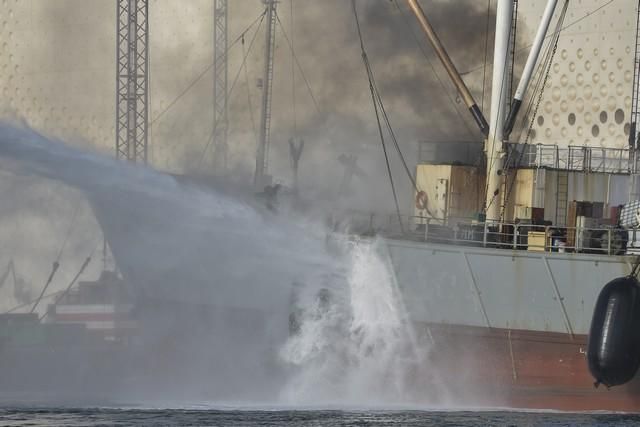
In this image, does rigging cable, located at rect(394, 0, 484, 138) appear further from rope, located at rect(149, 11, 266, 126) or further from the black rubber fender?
the black rubber fender

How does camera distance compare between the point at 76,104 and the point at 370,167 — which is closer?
the point at 370,167

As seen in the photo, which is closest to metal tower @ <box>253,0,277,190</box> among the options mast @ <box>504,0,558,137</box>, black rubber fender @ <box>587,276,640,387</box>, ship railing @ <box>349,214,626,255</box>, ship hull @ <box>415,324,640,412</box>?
ship railing @ <box>349,214,626,255</box>

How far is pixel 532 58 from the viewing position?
44.5 metres

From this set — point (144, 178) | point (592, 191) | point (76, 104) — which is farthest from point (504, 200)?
point (76, 104)

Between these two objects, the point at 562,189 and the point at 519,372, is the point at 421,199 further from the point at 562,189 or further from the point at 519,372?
the point at 519,372

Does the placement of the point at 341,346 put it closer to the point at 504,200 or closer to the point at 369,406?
the point at 369,406

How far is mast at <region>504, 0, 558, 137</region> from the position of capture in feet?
144

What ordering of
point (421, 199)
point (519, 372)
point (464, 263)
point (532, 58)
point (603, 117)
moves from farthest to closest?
point (603, 117), point (421, 199), point (532, 58), point (464, 263), point (519, 372)

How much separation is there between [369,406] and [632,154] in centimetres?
1183

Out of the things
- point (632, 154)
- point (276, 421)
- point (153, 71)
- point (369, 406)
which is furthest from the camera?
point (153, 71)

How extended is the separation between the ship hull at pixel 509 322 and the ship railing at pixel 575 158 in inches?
190

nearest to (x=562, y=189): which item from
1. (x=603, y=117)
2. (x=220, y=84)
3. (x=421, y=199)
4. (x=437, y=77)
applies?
(x=421, y=199)

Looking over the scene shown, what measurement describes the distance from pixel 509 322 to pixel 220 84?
25066mm

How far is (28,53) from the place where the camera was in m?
73.8
